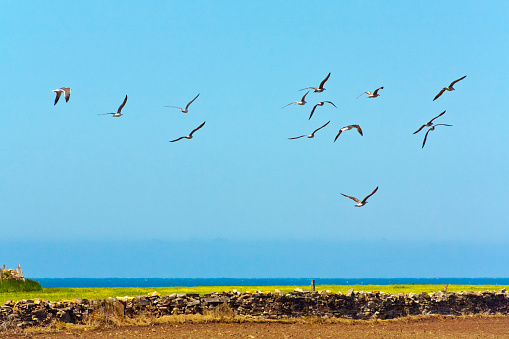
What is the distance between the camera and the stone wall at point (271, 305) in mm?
28125

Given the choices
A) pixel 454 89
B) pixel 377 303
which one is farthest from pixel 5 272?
pixel 454 89

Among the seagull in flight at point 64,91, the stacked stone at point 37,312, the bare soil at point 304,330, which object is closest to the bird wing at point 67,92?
the seagull in flight at point 64,91

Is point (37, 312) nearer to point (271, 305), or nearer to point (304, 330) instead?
point (271, 305)

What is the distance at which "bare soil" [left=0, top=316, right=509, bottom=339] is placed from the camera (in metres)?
26.9

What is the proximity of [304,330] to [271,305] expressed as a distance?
116 inches

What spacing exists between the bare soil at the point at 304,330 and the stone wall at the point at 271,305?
790 millimetres

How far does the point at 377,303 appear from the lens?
111 feet

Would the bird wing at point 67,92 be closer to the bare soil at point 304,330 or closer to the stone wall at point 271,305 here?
the stone wall at point 271,305

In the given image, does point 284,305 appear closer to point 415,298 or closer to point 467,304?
point 415,298

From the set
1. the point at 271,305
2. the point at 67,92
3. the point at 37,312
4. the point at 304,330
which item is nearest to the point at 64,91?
the point at 67,92

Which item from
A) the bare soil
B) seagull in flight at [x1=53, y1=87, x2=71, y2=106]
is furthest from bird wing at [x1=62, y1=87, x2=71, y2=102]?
the bare soil

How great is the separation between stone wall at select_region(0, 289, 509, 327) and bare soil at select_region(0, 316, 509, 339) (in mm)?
790

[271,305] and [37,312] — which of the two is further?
[271,305]

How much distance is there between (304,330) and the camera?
29.3 m
